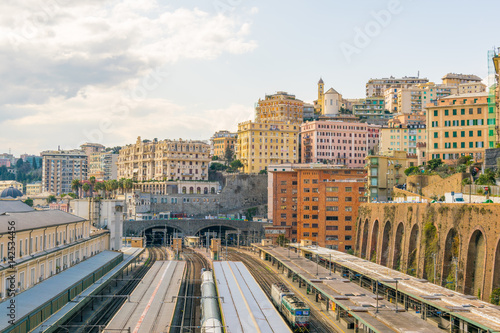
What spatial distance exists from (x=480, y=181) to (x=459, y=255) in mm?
19524

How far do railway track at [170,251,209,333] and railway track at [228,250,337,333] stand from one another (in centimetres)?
904

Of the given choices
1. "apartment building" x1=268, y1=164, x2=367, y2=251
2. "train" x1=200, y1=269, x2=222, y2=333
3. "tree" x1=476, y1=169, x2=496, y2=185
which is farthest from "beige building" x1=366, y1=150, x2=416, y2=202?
"train" x1=200, y1=269, x2=222, y2=333

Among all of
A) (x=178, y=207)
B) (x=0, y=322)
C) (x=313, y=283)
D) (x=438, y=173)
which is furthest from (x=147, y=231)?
(x=0, y=322)

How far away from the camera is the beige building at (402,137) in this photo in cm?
19025

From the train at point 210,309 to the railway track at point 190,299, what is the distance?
1325 mm

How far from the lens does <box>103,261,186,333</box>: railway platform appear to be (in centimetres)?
4916

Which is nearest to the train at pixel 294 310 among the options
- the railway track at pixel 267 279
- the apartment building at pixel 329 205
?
the railway track at pixel 267 279

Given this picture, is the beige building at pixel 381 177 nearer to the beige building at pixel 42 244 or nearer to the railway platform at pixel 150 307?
the railway platform at pixel 150 307

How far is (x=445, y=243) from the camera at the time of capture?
7112 centimetres

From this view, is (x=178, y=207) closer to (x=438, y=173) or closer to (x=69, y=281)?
(x=438, y=173)

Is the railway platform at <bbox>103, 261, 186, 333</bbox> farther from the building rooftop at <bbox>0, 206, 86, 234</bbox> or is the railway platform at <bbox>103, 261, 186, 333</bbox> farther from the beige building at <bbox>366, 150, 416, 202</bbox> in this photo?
the beige building at <bbox>366, 150, 416, 202</bbox>

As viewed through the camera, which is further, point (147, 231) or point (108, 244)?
point (147, 231)

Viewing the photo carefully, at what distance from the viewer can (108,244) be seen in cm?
9944

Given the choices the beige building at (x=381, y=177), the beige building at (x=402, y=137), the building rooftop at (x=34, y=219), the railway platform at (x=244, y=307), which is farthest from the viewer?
the beige building at (x=402, y=137)
